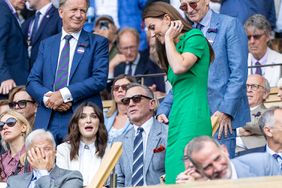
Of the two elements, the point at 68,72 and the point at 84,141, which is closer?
the point at 84,141

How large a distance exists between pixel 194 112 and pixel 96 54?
3.34 metres

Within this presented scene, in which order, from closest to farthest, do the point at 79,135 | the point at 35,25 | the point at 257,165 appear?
the point at 257,165, the point at 79,135, the point at 35,25

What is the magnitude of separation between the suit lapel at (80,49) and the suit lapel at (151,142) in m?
1.25

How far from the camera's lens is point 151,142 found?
15000mm

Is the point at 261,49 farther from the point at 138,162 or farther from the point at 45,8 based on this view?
the point at 138,162

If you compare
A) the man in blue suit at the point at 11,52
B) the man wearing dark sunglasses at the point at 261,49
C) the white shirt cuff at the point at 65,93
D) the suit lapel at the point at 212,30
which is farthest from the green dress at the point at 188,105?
the man in blue suit at the point at 11,52

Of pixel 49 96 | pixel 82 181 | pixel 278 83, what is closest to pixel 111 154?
pixel 82 181

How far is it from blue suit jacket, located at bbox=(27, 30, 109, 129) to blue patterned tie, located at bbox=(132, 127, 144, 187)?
95 cm

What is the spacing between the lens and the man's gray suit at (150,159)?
48.6ft

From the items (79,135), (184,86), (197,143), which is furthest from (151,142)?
(197,143)

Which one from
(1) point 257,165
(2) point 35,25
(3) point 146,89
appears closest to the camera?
(1) point 257,165

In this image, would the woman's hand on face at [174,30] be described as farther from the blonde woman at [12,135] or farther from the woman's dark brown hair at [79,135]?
the blonde woman at [12,135]

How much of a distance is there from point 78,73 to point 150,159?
159cm

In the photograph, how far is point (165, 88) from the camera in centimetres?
1841
